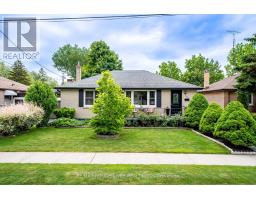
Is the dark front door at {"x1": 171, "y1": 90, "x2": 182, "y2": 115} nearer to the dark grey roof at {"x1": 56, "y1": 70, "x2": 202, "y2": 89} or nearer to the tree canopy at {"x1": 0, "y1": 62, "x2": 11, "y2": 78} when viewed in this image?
the dark grey roof at {"x1": 56, "y1": 70, "x2": 202, "y2": 89}

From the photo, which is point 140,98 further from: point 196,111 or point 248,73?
point 248,73

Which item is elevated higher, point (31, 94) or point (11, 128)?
point (31, 94)

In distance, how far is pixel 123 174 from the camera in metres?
5.25

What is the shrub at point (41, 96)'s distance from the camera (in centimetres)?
1305

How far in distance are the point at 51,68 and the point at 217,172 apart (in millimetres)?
53709

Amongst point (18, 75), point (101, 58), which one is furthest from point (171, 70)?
point (18, 75)

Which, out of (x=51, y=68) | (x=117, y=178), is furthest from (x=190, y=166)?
(x=51, y=68)

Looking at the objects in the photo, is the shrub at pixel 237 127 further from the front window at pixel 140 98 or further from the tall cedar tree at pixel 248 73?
the front window at pixel 140 98

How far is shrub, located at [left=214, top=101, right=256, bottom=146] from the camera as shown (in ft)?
26.4

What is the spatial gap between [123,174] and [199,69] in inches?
1422

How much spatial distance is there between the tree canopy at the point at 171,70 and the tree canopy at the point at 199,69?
4.19 ft
